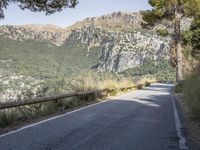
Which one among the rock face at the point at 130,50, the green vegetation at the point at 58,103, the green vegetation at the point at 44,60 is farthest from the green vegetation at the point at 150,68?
the green vegetation at the point at 58,103

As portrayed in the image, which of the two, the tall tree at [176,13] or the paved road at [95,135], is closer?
the paved road at [95,135]

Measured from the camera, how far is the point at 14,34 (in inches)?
6885

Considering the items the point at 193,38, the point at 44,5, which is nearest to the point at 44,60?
the point at 193,38

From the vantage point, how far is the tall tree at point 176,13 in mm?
34531

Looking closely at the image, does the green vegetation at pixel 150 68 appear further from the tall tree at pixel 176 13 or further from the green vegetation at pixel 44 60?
the tall tree at pixel 176 13

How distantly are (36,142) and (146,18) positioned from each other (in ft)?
99.8

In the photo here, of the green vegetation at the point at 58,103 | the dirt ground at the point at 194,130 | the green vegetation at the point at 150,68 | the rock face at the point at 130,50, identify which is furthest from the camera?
the rock face at the point at 130,50

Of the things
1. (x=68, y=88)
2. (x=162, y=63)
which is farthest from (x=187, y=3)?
(x=162, y=63)

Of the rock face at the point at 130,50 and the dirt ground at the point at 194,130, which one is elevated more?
the rock face at the point at 130,50

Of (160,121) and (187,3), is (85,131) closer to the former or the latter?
(160,121)

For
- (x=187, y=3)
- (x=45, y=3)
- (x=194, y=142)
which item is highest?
(x=187, y=3)

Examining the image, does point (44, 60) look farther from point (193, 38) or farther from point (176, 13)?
point (176, 13)

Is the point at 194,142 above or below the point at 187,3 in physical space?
below

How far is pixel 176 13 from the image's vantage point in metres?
35.3
